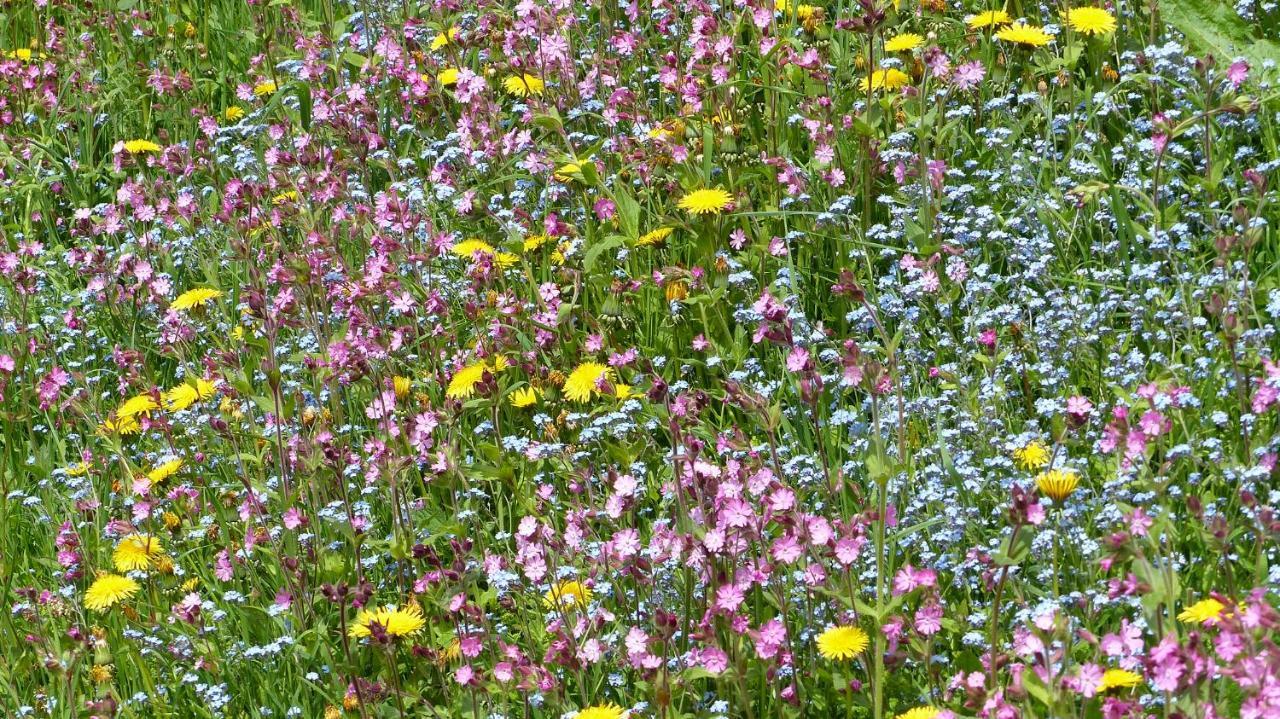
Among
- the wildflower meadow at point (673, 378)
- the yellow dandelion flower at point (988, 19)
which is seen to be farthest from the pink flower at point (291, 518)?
the yellow dandelion flower at point (988, 19)

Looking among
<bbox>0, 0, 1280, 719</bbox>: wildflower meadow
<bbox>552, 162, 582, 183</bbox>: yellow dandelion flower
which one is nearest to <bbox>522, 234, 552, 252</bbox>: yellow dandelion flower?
<bbox>0, 0, 1280, 719</bbox>: wildflower meadow

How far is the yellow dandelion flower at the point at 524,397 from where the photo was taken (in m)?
3.46

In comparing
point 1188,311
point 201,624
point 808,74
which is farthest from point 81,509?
point 1188,311

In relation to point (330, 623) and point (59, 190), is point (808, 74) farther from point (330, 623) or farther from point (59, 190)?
point (59, 190)

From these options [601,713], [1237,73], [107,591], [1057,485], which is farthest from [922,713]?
[1237,73]

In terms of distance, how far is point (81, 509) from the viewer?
360cm

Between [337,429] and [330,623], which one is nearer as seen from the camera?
[330,623]

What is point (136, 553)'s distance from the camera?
3328mm

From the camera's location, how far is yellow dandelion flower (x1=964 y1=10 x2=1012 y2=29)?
415 cm

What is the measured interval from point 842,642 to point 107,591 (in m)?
1.65

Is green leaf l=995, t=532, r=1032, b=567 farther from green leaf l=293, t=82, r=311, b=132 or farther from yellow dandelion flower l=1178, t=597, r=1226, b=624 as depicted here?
green leaf l=293, t=82, r=311, b=132

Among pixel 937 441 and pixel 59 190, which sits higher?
pixel 937 441

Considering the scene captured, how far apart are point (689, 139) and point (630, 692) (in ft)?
5.80

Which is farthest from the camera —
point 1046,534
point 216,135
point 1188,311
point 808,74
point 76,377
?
point 216,135
